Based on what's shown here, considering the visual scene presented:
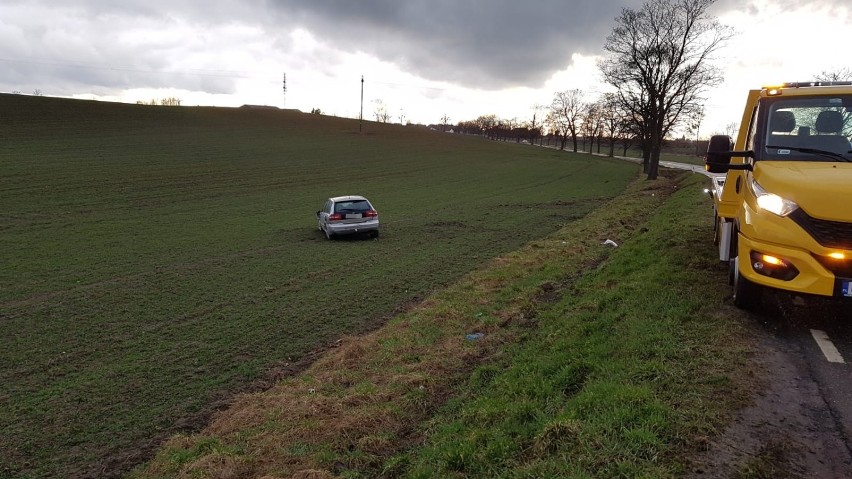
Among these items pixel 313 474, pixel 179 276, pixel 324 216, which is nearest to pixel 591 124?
pixel 324 216

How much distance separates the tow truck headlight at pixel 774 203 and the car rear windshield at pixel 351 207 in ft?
43.1

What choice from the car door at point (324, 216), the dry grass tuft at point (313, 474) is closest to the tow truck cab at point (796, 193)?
the dry grass tuft at point (313, 474)

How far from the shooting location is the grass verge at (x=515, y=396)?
3793mm

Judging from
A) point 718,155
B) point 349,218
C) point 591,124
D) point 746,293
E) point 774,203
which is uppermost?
point 591,124

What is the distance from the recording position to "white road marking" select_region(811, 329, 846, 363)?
4.68 metres

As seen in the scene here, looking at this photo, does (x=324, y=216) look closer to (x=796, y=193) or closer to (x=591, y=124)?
(x=796, y=193)

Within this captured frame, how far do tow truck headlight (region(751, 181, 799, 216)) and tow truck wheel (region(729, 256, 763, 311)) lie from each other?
2.41 ft

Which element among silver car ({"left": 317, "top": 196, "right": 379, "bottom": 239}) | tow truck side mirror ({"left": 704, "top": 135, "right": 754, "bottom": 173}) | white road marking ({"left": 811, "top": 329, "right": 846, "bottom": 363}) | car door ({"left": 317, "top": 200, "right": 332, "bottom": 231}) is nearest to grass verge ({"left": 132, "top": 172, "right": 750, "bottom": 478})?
white road marking ({"left": 811, "top": 329, "right": 846, "bottom": 363})

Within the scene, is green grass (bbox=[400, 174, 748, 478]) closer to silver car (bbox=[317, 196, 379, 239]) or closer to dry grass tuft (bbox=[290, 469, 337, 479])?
dry grass tuft (bbox=[290, 469, 337, 479])

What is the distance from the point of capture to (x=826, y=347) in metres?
4.91

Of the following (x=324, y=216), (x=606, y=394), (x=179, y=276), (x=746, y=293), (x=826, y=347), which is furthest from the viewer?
(x=324, y=216)

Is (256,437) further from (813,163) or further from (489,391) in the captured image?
(813,163)

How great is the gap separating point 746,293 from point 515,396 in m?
2.90

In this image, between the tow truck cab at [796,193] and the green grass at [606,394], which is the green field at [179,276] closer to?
the green grass at [606,394]
